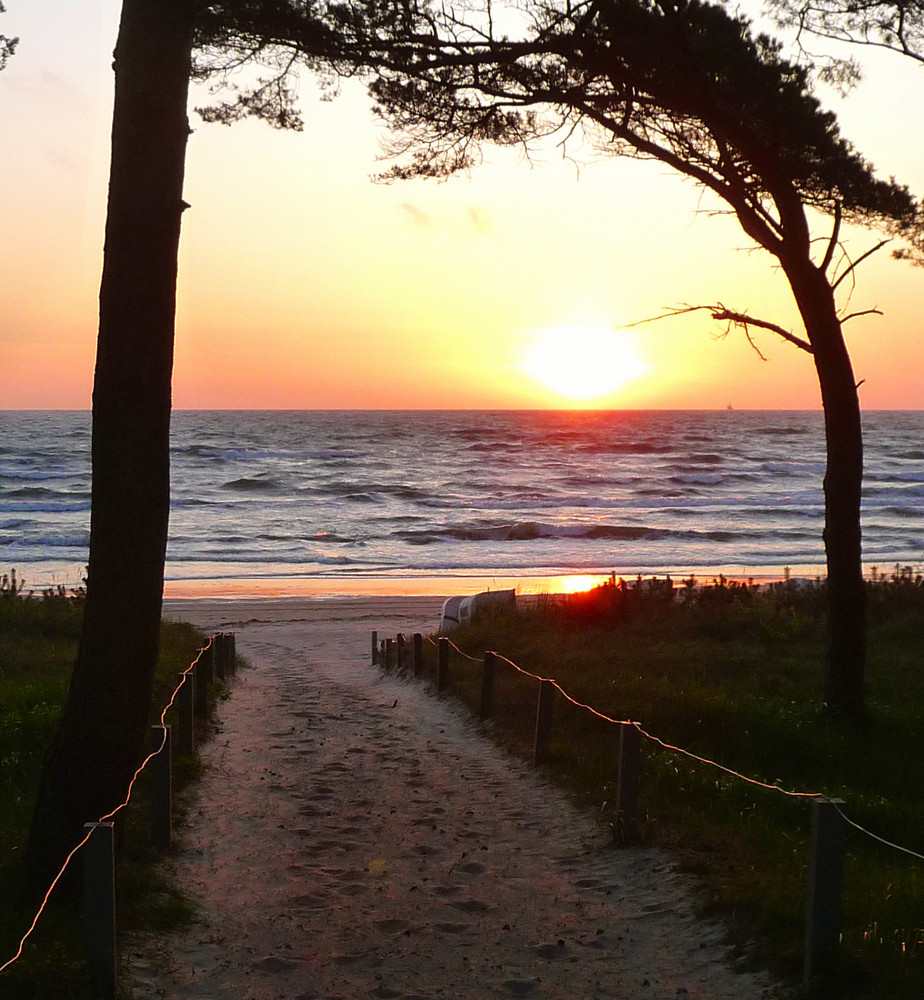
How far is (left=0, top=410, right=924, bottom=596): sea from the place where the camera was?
39.8m

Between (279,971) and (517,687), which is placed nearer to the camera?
(279,971)

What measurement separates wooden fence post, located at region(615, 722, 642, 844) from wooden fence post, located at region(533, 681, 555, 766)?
88.4 inches

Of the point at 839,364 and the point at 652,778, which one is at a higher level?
the point at 839,364

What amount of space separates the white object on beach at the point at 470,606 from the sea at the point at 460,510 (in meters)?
11.1

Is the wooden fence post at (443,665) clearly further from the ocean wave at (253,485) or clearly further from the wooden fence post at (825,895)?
the ocean wave at (253,485)

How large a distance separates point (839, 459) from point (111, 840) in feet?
25.6

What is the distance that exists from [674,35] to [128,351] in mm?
5903

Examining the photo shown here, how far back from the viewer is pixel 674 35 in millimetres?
9344

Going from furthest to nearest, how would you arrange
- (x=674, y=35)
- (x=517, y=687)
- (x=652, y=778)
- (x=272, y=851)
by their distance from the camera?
(x=517, y=687), (x=674, y=35), (x=652, y=778), (x=272, y=851)

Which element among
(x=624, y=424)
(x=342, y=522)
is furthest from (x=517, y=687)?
(x=624, y=424)

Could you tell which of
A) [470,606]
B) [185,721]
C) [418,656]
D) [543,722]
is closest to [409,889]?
[543,722]

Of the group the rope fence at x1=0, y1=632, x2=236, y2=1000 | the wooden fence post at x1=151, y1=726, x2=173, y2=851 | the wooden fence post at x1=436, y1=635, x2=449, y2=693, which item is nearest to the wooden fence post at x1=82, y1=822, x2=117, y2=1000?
the rope fence at x1=0, y1=632, x2=236, y2=1000

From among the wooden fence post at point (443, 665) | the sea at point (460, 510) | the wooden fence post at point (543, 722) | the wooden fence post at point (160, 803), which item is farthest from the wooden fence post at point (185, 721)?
the sea at point (460, 510)

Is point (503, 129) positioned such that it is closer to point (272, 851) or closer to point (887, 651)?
point (272, 851)
